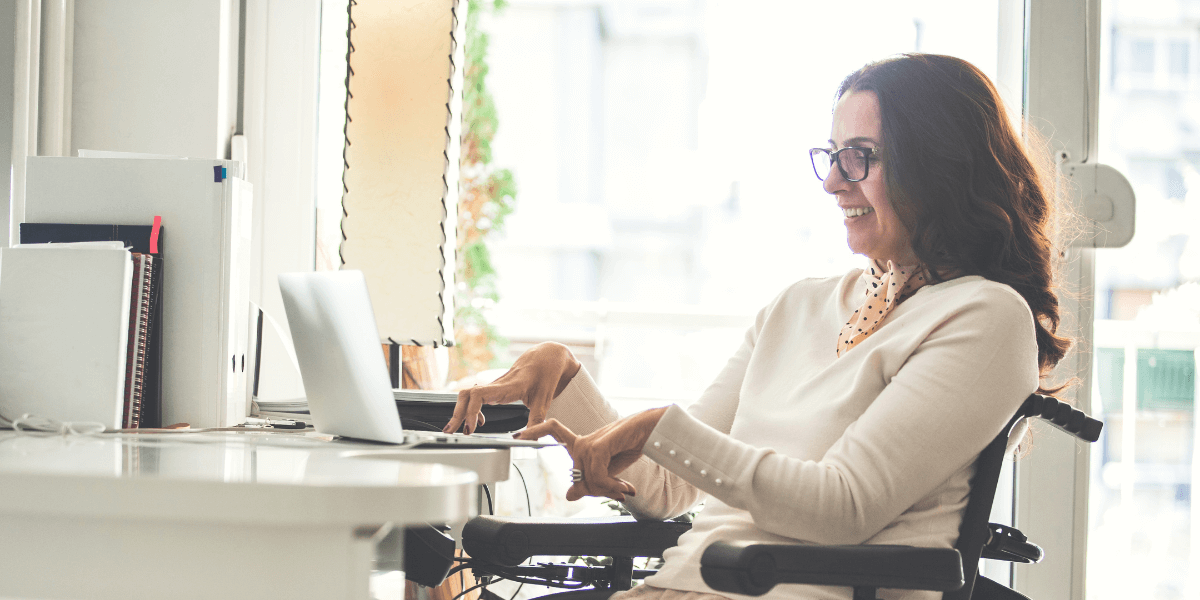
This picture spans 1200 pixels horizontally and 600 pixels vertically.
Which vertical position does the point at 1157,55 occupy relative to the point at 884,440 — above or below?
above

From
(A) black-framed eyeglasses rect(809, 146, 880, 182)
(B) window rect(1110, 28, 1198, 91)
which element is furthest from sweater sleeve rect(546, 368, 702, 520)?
(B) window rect(1110, 28, 1198, 91)

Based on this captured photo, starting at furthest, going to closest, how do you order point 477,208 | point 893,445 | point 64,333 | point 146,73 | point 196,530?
1. point 477,208
2. point 146,73
3. point 64,333
4. point 893,445
5. point 196,530

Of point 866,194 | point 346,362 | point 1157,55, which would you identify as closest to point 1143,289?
point 1157,55

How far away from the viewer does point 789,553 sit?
2.97 ft

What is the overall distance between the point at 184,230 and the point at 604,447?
70cm

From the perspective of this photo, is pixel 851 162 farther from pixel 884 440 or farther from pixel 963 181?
pixel 884 440

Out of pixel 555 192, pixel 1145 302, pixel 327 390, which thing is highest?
pixel 555 192

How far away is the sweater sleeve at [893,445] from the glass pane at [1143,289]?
4.49 feet

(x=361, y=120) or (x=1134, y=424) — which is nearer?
(x=361, y=120)

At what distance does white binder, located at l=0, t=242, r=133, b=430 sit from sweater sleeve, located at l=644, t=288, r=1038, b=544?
27.9 inches

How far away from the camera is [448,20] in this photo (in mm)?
1979

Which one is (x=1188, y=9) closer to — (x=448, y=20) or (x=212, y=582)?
(x=448, y=20)

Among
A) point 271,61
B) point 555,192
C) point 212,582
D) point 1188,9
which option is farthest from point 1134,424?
point 271,61

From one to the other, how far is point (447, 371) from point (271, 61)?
1.00 metres
